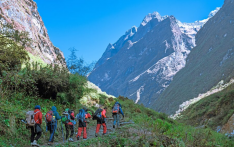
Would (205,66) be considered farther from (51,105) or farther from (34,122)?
(34,122)

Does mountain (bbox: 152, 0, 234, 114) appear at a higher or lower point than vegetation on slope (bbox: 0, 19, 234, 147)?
higher

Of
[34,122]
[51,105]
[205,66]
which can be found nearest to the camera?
[34,122]

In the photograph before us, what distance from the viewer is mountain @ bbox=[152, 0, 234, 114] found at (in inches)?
3425

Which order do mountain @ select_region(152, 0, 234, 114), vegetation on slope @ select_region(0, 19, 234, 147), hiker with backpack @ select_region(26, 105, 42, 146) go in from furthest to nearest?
mountain @ select_region(152, 0, 234, 114), vegetation on slope @ select_region(0, 19, 234, 147), hiker with backpack @ select_region(26, 105, 42, 146)

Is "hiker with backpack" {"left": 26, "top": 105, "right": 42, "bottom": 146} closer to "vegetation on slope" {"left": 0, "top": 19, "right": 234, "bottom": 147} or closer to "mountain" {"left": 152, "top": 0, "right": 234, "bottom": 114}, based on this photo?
"vegetation on slope" {"left": 0, "top": 19, "right": 234, "bottom": 147}

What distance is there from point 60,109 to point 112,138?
5.63 m

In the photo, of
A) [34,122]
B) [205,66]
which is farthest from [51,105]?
[205,66]

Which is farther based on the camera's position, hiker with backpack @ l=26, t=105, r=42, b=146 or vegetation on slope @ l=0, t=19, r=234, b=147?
vegetation on slope @ l=0, t=19, r=234, b=147

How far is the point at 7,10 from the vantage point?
2862cm

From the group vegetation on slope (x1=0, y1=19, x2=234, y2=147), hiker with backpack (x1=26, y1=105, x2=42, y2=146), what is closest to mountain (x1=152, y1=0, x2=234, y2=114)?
vegetation on slope (x1=0, y1=19, x2=234, y2=147)

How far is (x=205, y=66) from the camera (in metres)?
111

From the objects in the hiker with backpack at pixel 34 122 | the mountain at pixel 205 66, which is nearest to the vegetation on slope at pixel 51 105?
the hiker with backpack at pixel 34 122

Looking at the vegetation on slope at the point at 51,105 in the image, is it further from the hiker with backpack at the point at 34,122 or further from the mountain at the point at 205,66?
the mountain at the point at 205,66

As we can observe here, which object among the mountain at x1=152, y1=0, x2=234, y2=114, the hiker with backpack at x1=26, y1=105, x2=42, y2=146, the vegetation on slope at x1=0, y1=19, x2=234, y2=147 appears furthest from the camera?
the mountain at x1=152, y1=0, x2=234, y2=114
